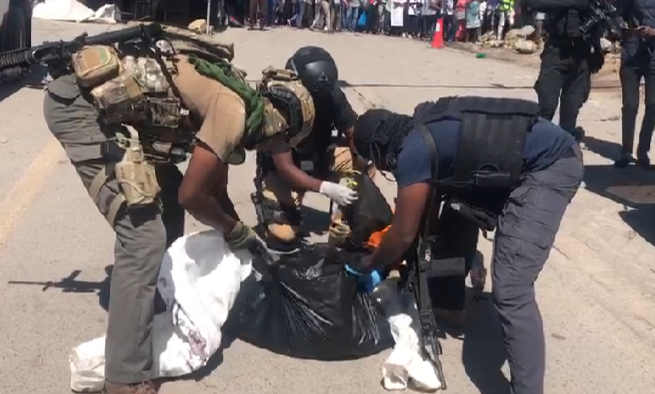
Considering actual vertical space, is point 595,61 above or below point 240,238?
above

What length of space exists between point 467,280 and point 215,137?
83.8 inches

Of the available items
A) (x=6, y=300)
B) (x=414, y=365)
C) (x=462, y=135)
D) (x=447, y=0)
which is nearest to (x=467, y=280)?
(x=414, y=365)

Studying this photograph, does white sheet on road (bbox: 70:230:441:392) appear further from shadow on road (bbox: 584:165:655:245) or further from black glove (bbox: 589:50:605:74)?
black glove (bbox: 589:50:605:74)

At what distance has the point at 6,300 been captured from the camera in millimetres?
4590

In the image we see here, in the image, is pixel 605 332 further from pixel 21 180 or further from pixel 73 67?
pixel 21 180

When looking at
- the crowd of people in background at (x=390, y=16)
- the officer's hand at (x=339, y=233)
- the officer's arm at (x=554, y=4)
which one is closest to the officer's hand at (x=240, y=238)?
the officer's hand at (x=339, y=233)

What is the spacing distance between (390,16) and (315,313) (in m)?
18.2

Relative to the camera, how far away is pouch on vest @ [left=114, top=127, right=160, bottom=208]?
352cm

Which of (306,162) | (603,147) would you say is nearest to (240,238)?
(306,162)

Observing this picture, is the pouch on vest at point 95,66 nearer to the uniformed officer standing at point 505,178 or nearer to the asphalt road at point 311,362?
the uniformed officer standing at point 505,178

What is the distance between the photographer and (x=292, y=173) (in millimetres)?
4922

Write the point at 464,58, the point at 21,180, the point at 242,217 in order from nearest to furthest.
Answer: the point at 242,217, the point at 21,180, the point at 464,58

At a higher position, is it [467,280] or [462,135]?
[462,135]

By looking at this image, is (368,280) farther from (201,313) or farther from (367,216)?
(201,313)
